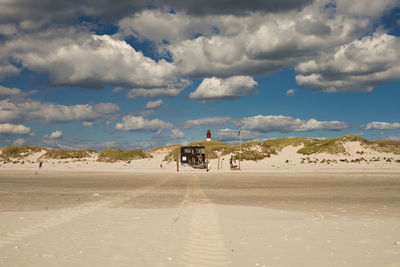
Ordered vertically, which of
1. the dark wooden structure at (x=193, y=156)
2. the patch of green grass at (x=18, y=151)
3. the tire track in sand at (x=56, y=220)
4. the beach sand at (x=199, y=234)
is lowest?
the beach sand at (x=199, y=234)

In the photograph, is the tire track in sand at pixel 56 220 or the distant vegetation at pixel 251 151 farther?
the distant vegetation at pixel 251 151

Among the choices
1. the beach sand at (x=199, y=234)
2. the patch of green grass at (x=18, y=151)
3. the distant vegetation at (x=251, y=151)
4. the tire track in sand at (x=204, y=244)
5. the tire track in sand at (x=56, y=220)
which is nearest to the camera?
the tire track in sand at (x=204, y=244)

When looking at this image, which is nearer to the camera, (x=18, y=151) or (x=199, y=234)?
(x=199, y=234)

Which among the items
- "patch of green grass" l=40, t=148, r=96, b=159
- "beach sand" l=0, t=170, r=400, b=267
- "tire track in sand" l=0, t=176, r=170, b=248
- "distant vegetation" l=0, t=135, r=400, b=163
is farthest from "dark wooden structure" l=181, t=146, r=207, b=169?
"beach sand" l=0, t=170, r=400, b=267

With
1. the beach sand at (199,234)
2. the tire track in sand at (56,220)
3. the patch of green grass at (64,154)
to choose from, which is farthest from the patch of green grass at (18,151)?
the beach sand at (199,234)

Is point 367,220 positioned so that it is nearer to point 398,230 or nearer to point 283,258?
point 398,230

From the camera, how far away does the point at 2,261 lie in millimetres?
6738

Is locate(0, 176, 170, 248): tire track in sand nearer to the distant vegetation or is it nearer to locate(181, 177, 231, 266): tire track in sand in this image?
locate(181, 177, 231, 266): tire track in sand

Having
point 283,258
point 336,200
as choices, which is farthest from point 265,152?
point 283,258

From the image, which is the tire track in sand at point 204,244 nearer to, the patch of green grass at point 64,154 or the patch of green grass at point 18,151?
the patch of green grass at point 64,154

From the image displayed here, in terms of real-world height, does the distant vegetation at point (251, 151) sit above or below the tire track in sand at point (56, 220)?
above

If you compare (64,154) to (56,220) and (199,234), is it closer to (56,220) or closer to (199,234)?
(56,220)

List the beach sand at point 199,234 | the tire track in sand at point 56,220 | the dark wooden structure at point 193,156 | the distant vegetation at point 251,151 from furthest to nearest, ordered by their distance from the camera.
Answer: the distant vegetation at point 251,151 < the dark wooden structure at point 193,156 < the tire track in sand at point 56,220 < the beach sand at point 199,234

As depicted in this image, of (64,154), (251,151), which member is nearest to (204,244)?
(251,151)
